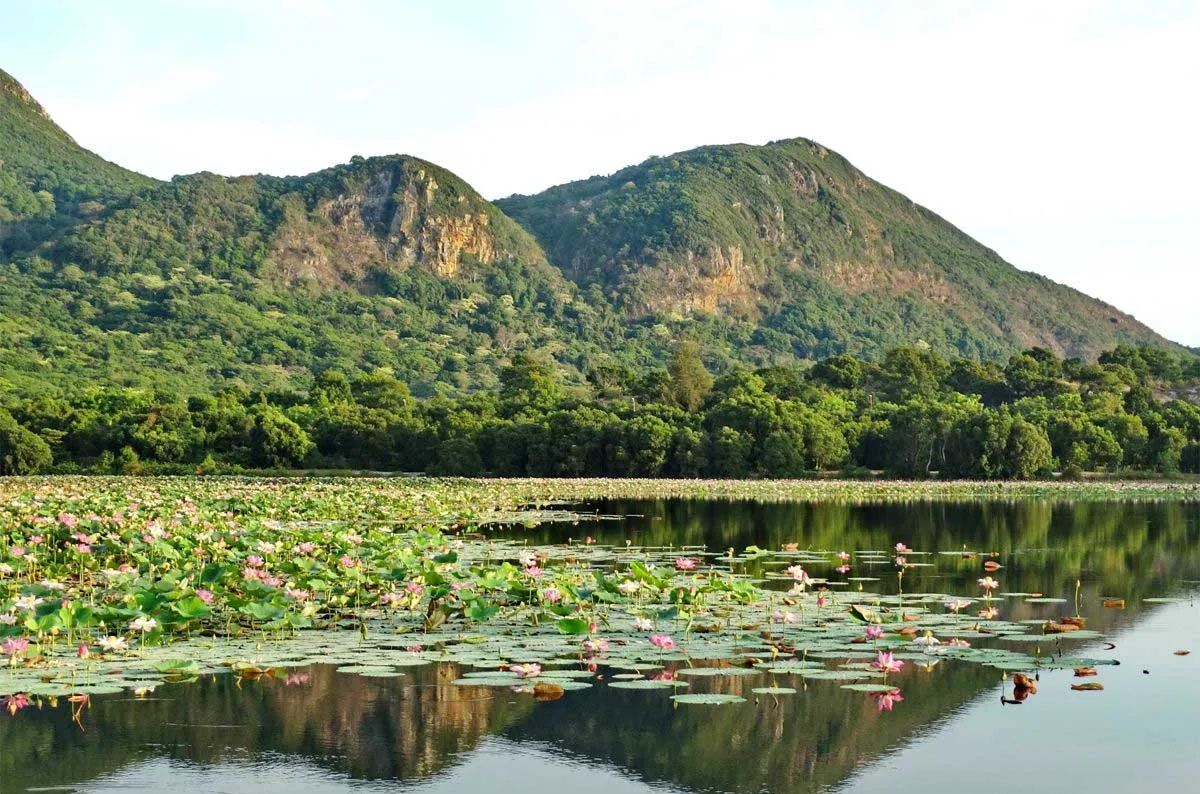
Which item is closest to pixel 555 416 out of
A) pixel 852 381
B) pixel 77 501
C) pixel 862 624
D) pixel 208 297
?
pixel 852 381

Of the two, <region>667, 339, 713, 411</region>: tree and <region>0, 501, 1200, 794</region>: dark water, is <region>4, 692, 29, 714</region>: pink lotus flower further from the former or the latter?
<region>667, 339, 713, 411</region>: tree

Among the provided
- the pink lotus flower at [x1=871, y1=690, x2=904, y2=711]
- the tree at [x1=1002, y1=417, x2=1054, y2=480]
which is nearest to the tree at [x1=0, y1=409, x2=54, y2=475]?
the tree at [x1=1002, y1=417, x2=1054, y2=480]

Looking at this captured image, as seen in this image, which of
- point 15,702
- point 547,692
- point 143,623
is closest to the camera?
point 15,702

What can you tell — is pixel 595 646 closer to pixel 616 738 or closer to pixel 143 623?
pixel 616 738

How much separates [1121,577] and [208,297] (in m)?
173

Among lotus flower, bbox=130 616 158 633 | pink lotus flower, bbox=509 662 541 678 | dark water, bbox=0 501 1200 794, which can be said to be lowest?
dark water, bbox=0 501 1200 794

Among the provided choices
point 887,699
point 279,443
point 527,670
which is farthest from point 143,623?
point 279,443

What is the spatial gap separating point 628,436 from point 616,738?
2546 inches

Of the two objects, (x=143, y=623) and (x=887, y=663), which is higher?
(x=143, y=623)

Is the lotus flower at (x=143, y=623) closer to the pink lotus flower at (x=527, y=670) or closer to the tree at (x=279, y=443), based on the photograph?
the pink lotus flower at (x=527, y=670)

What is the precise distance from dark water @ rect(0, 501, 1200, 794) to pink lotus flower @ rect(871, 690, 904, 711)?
8 centimetres

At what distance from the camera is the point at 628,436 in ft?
246

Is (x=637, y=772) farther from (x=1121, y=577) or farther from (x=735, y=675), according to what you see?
(x=1121, y=577)

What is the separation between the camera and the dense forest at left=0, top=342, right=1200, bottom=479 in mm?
70000
